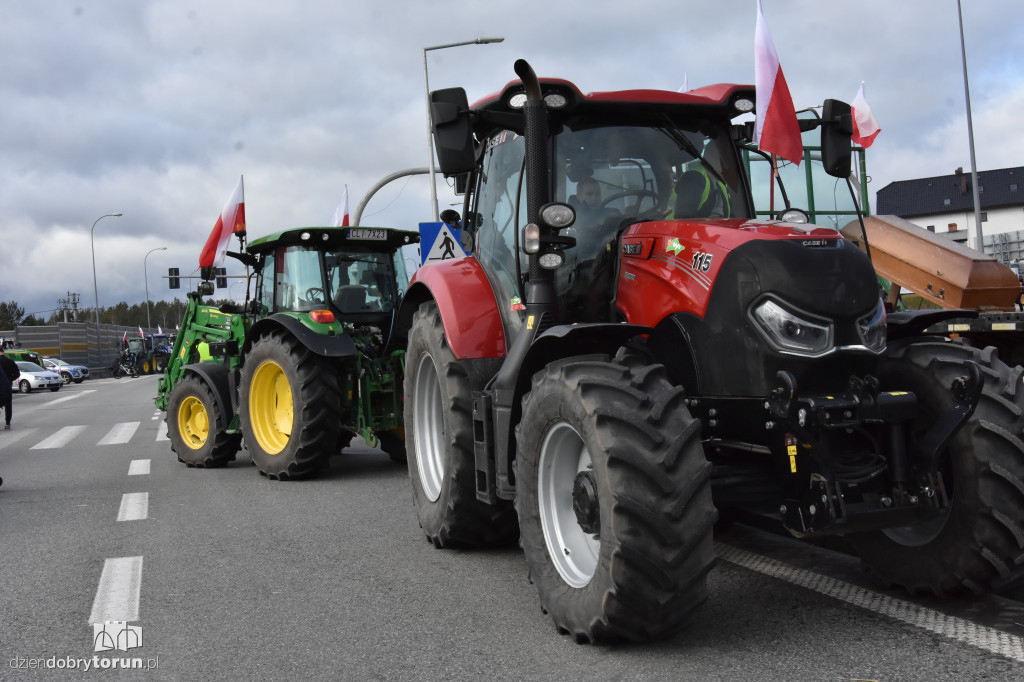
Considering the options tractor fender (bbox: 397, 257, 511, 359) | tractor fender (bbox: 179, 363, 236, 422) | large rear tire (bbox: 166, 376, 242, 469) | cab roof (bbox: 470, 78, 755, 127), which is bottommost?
large rear tire (bbox: 166, 376, 242, 469)

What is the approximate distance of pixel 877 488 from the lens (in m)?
4.30

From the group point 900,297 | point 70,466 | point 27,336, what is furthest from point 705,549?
point 27,336

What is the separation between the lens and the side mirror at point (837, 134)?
5.19 m

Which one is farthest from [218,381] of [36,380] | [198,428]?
[36,380]

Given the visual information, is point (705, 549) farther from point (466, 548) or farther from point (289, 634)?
point (466, 548)

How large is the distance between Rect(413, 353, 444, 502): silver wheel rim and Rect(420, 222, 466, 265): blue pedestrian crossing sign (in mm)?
3653

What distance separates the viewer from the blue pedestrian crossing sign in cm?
1073

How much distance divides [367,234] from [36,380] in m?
34.9

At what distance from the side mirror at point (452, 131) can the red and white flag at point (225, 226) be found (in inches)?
335

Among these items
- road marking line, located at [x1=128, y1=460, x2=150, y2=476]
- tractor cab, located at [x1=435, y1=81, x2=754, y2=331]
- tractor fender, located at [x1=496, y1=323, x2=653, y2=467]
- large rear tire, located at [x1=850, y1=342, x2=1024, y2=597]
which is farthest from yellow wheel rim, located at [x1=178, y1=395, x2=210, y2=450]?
large rear tire, located at [x1=850, y1=342, x2=1024, y2=597]

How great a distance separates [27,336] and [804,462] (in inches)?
2494

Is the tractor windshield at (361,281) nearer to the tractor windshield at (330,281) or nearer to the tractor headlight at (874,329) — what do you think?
the tractor windshield at (330,281)

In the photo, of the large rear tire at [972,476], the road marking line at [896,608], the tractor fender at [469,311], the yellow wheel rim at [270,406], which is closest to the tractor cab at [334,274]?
the yellow wheel rim at [270,406]

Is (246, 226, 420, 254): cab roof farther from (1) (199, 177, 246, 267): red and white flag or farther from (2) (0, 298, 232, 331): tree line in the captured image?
(2) (0, 298, 232, 331): tree line
